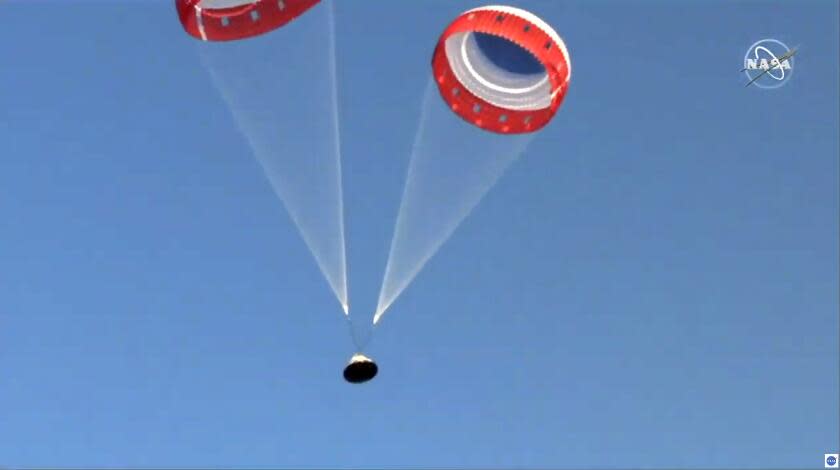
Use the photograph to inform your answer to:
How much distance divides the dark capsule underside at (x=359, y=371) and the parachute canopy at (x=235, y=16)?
879cm

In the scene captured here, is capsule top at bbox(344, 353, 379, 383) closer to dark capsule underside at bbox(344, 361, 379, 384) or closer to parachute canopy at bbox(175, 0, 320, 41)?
dark capsule underside at bbox(344, 361, 379, 384)

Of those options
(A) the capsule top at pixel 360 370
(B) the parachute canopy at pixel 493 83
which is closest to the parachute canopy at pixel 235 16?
(B) the parachute canopy at pixel 493 83

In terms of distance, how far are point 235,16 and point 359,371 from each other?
9568 mm

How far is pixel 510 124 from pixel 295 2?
639cm

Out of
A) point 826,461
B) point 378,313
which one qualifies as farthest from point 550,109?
point 826,461

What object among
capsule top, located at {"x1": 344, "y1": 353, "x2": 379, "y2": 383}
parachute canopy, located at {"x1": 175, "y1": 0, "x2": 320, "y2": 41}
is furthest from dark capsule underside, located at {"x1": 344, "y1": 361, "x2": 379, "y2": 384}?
parachute canopy, located at {"x1": 175, "y1": 0, "x2": 320, "y2": 41}

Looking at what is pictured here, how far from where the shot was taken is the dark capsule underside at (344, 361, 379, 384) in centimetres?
2817

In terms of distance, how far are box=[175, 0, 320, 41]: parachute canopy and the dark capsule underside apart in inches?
346

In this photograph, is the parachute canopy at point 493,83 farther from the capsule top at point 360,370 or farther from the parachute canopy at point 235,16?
the capsule top at point 360,370

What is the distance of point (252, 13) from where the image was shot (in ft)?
94.7

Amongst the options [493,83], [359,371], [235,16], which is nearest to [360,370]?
[359,371]

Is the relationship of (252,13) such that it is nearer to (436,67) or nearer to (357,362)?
(436,67)

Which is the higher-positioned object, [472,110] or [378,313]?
[472,110]

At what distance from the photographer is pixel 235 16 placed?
29016mm
